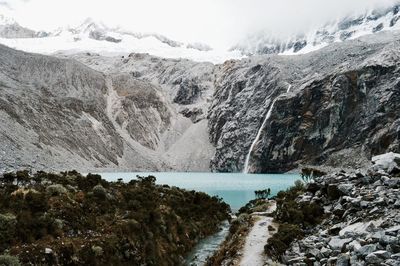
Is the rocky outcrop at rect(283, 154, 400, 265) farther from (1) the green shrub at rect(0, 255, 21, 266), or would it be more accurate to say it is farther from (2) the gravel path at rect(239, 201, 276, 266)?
(1) the green shrub at rect(0, 255, 21, 266)

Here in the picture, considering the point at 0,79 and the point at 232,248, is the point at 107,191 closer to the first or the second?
the point at 232,248

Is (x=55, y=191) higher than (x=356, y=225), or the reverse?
(x=55, y=191)

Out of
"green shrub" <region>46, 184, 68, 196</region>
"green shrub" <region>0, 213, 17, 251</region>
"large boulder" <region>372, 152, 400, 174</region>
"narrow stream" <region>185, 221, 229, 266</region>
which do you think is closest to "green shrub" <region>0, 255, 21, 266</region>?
"green shrub" <region>0, 213, 17, 251</region>

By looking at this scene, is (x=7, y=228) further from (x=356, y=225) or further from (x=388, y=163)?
(x=388, y=163)

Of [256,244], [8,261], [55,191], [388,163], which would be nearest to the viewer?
[8,261]

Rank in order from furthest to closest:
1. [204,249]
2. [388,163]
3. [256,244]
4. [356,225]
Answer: [204,249] < [388,163] < [256,244] < [356,225]

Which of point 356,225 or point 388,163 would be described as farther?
point 388,163

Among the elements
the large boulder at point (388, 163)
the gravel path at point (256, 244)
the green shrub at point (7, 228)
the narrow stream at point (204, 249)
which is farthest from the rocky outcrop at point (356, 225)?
the green shrub at point (7, 228)

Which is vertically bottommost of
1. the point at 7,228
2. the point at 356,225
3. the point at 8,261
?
the point at 8,261

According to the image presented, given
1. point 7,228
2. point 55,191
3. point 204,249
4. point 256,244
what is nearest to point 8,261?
point 7,228
